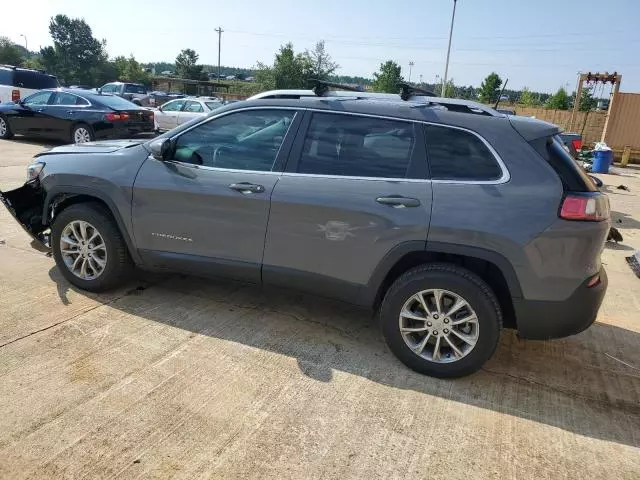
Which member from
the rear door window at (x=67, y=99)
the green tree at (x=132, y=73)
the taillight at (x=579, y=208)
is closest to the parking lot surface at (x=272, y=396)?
the taillight at (x=579, y=208)

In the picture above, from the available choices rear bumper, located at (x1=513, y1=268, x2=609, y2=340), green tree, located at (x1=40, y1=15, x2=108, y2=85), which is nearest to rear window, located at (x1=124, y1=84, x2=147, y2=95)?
rear bumper, located at (x1=513, y1=268, x2=609, y2=340)

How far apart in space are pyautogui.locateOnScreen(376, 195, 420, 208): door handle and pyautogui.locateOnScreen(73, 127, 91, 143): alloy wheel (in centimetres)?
1123

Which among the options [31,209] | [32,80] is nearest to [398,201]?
[31,209]

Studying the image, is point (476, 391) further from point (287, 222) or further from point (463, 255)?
point (287, 222)

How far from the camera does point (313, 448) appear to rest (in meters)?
2.60

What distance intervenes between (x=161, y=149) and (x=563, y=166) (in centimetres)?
279

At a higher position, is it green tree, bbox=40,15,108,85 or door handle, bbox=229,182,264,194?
green tree, bbox=40,15,108,85

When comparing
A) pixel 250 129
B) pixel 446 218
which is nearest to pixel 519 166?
pixel 446 218

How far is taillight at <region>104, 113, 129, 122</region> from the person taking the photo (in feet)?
40.6

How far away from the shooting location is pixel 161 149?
12.4 ft

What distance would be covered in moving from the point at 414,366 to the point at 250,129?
2.05 metres

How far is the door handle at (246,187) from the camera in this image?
352 centimetres

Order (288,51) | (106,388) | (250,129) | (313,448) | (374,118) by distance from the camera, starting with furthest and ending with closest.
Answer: (288,51) < (250,129) < (374,118) < (106,388) < (313,448)

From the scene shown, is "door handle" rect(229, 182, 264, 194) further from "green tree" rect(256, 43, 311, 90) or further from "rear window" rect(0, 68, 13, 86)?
"green tree" rect(256, 43, 311, 90)
